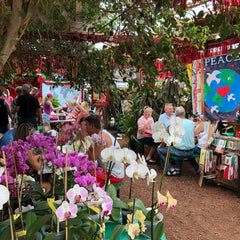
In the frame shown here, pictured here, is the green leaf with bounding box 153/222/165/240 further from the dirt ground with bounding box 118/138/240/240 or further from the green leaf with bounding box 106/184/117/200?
the dirt ground with bounding box 118/138/240/240

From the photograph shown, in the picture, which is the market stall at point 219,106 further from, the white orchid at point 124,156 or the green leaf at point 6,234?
the green leaf at point 6,234

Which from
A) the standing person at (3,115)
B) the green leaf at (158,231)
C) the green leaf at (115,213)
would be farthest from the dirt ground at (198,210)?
the standing person at (3,115)

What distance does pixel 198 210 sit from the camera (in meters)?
3.16

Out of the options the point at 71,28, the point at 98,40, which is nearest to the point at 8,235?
the point at 71,28

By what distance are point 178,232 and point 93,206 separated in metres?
2.19

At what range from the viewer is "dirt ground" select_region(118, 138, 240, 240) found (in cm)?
263

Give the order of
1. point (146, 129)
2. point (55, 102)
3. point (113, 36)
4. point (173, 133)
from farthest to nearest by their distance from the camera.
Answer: point (55, 102), point (146, 129), point (113, 36), point (173, 133)

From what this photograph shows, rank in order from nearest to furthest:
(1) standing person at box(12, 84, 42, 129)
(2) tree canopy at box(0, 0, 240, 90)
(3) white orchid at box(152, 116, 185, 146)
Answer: (3) white orchid at box(152, 116, 185, 146) < (2) tree canopy at box(0, 0, 240, 90) < (1) standing person at box(12, 84, 42, 129)

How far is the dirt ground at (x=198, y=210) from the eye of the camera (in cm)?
263

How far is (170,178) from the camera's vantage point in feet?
14.4

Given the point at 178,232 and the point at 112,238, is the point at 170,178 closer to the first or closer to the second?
the point at 178,232

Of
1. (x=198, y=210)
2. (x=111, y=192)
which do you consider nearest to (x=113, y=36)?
(x=111, y=192)

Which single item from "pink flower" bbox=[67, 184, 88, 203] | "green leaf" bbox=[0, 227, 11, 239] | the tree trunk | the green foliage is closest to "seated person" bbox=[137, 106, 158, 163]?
the tree trunk

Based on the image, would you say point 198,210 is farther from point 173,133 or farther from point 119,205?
point 173,133
